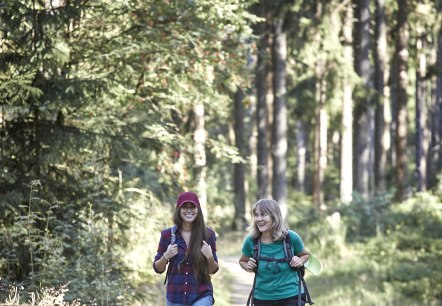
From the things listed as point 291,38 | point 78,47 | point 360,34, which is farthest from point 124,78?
point 291,38

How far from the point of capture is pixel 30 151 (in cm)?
1061

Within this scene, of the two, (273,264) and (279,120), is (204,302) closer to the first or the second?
A: (273,264)

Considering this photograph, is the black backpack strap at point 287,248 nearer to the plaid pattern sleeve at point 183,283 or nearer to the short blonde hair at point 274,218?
the short blonde hair at point 274,218

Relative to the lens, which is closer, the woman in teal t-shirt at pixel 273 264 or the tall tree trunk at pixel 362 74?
the woman in teal t-shirt at pixel 273 264

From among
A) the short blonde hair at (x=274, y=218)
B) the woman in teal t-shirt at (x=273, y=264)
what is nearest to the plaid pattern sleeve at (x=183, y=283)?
the woman in teal t-shirt at (x=273, y=264)

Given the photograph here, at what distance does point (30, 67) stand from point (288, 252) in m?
4.96

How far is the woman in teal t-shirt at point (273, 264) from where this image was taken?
659cm

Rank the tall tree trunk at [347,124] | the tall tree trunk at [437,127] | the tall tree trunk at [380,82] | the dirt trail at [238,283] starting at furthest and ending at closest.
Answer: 1. the tall tree trunk at [437,127]
2. the tall tree trunk at [380,82]
3. the tall tree trunk at [347,124]
4. the dirt trail at [238,283]

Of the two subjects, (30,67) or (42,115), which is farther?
(42,115)

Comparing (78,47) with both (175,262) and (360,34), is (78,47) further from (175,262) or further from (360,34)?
(360,34)

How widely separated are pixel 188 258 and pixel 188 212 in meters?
0.40

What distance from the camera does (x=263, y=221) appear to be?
6.61 meters

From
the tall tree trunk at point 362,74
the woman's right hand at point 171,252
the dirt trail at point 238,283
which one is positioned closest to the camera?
the woman's right hand at point 171,252

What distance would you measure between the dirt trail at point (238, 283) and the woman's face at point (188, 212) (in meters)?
8.85
